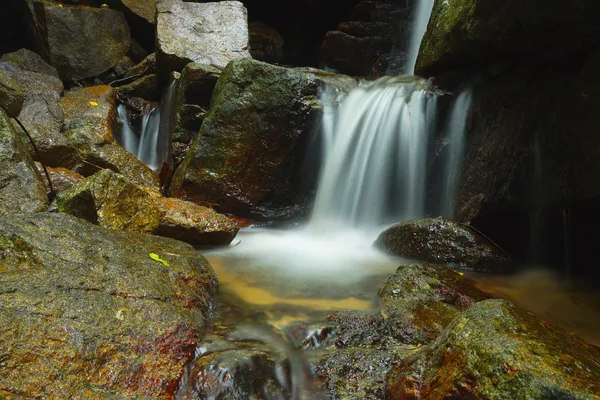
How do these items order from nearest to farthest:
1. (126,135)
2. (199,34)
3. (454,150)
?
1. (454,150)
2. (126,135)
3. (199,34)

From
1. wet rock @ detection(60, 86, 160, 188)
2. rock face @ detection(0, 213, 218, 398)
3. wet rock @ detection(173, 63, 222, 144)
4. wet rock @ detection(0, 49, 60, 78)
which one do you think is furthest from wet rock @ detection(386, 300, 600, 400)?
wet rock @ detection(0, 49, 60, 78)

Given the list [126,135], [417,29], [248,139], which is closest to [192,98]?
[248,139]

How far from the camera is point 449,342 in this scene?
190 centimetres

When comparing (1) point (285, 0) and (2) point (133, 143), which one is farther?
(1) point (285, 0)

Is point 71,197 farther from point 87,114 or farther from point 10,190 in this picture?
point 87,114

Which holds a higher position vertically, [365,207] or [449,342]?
[365,207]

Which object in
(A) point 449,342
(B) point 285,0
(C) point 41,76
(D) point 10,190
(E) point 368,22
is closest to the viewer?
(A) point 449,342

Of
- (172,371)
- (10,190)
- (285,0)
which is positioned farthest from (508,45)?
(285,0)

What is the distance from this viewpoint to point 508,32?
4.79 m

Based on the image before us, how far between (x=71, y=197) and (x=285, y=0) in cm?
1253

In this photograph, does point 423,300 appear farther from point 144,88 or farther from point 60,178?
point 144,88

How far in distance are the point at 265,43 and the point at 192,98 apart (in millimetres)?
6554

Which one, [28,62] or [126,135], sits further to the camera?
[28,62]

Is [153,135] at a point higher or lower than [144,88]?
lower
